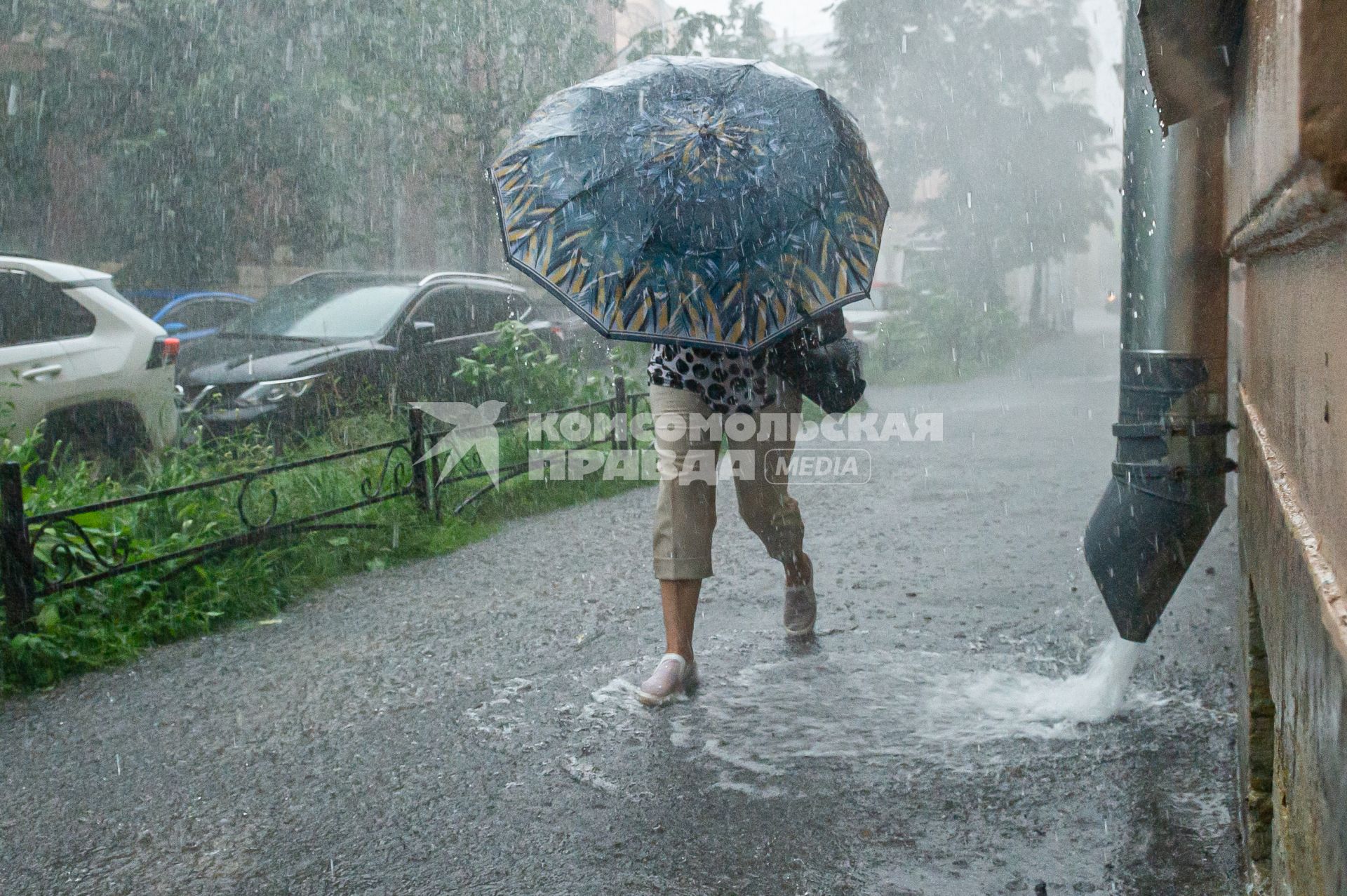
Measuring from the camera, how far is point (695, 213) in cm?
404

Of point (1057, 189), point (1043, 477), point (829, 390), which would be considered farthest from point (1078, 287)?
point (829, 390)

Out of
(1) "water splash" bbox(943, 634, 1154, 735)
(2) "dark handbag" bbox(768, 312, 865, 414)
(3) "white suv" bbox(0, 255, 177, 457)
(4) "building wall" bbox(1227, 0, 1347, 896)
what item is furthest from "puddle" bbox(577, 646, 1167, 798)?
(3) "white suv" bbox(0, 255, 177, 457)

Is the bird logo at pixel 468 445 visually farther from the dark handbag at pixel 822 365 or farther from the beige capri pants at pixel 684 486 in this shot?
the dark handbag at pixel 822 365

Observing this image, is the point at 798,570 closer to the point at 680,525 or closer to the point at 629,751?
the point at 680,525

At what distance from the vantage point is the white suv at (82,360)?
7.38 m

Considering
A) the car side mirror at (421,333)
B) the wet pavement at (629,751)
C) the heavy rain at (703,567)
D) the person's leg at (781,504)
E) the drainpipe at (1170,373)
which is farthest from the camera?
the car side mirror at (421,333)

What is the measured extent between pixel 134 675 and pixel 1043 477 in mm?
6278

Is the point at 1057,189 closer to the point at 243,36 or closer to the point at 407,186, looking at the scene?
the point at 407,186

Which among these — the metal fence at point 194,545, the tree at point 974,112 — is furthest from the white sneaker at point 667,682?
the tree at point 974,112

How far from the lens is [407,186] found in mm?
16438

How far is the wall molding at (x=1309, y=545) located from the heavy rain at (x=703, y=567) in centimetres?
1

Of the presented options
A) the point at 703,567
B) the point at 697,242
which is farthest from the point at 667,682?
the point at 697,242

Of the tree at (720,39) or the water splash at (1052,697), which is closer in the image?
the water splash at (1052,697)

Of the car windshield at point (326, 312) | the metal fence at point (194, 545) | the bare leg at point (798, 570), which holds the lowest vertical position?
the bare leg at point (798, 570)
